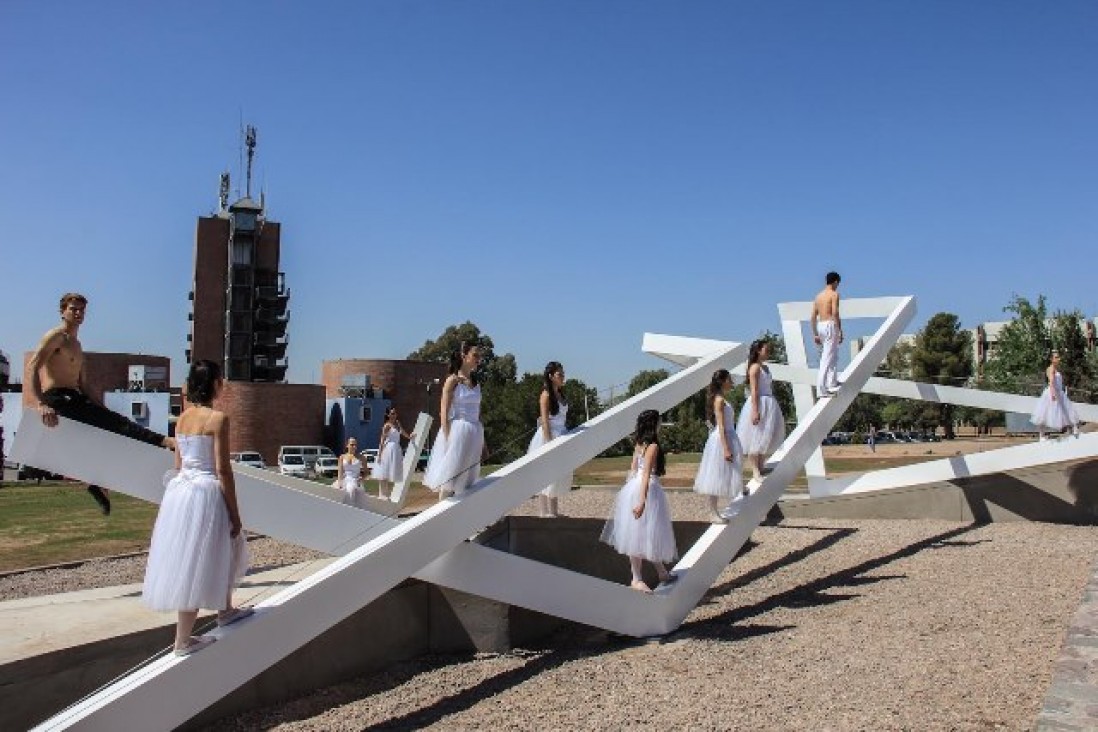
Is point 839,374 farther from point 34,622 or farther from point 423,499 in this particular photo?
point 34,622

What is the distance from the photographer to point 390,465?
18.4 metres

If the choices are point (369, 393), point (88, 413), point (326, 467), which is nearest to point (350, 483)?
point (88, 413)

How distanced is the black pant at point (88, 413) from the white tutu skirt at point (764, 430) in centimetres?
716

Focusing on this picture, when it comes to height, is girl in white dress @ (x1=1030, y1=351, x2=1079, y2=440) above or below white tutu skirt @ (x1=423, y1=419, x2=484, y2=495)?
above

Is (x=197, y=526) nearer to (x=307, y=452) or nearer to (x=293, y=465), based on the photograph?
(x=293, y=465)

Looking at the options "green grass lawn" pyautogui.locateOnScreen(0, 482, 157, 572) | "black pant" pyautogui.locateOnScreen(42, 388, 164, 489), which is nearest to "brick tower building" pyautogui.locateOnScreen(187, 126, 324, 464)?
"green grass lawn" pyautogui.locateOnScreen(0, 482, 157, 572)

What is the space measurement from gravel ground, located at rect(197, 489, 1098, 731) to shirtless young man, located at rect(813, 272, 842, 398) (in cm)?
262

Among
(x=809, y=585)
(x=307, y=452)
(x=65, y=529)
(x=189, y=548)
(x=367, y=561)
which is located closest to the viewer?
(x=189, y=548)

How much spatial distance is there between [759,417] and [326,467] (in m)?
35.1

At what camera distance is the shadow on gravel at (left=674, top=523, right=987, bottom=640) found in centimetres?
877

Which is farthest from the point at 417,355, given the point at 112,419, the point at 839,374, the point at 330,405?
the point at 112,419

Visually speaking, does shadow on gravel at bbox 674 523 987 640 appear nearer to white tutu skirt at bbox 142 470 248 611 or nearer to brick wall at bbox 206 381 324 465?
white tutu skirt at bbox 142 470 248 611

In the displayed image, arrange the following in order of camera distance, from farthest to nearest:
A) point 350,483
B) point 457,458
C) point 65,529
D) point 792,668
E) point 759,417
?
1. point 65,529
2. point 350,483
3. point 759,417
4. point 457,458
5. point 792,668

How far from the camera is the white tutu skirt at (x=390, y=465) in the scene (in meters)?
18.3
